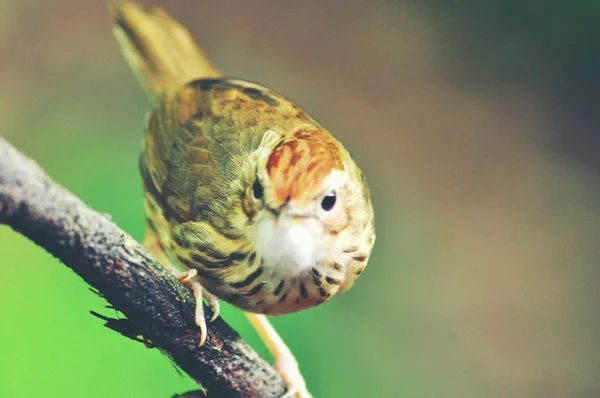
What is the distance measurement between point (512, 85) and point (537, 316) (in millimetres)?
657

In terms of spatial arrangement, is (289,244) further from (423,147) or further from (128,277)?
(423,147)

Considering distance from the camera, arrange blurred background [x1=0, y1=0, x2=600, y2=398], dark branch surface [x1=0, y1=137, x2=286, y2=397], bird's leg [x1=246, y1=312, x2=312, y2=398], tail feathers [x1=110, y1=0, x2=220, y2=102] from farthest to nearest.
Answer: blurred background [x1=0, y1=0, x2=600, y2=398]
tail feathers [x1=110, y1=0, x2=220, y2=102]
bird's leg [x1=246, y1=312, x2=312, y2=398]
dark branch surface [x1=0, y1=137, x2=286, y2=397]

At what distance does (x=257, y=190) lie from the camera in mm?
743

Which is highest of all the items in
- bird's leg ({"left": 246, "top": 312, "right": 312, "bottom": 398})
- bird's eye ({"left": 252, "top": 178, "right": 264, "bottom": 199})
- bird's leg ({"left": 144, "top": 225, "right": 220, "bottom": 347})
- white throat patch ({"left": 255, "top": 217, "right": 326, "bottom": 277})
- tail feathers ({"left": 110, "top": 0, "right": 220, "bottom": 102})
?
tail feathers ({"left": 110, "top": 0, "right": 220, "bottom": 102})

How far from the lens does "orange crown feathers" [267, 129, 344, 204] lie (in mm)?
688

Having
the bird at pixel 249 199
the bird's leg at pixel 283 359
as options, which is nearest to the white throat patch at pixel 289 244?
the bird at pixel 249 199

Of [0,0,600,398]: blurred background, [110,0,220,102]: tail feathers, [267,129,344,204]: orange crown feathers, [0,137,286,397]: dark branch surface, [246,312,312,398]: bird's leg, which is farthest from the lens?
[0,0,600,398]: blurred background

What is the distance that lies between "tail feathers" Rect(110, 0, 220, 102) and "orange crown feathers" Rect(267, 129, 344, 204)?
0.45m

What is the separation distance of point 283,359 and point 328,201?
16.5 inches

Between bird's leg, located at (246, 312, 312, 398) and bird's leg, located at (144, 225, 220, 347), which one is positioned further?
bird's leg, located at (246, 312, 312, 398)

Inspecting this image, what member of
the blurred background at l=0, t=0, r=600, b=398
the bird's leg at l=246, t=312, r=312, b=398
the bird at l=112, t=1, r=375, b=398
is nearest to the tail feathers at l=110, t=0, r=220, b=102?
the bird at l=112, t=1, r=375, b=398

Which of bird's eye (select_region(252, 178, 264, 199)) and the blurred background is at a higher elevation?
the blurred background

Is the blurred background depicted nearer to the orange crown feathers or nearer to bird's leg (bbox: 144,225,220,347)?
bird's leg (bbox: 144,225,220,347)

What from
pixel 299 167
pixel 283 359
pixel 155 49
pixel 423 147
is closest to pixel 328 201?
pixel 299 167
